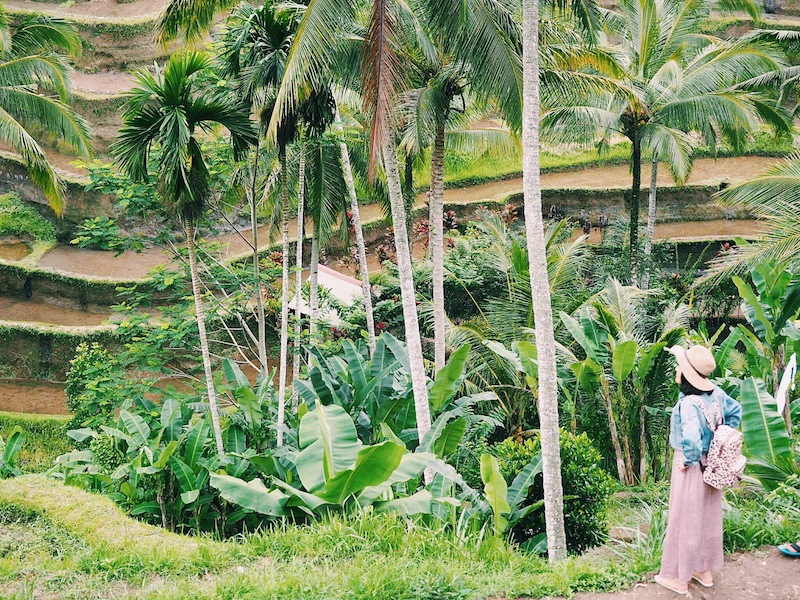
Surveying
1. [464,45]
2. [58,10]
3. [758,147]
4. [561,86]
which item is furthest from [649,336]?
[58,10]

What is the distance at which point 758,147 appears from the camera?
24328 millimetres

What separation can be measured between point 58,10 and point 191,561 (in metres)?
25.9

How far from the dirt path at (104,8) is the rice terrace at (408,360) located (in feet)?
39.8

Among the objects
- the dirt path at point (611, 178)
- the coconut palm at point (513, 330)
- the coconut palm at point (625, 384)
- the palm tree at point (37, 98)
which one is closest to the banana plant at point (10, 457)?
the palm tree at point (37, 98)

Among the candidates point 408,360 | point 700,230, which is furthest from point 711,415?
point 700,230

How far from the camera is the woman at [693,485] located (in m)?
4.84

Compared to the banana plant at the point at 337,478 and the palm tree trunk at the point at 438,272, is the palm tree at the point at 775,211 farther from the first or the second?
the banana plant at the point at 337,478

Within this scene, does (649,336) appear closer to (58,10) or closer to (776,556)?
(776,556)

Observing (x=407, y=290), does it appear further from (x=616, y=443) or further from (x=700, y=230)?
(x=700, y=230)

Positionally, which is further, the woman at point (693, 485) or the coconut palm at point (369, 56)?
the coconut palm at point (369, 56)

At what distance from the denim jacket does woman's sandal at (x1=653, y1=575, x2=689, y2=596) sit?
2.75 ft

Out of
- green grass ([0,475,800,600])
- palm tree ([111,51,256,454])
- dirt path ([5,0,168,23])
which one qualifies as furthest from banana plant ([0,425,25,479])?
dirt path ([5,0,168,23])

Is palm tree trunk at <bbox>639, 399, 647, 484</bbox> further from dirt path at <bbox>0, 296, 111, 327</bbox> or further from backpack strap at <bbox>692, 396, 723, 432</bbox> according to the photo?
dirt path at <bbox>0, 296, 111, 327</bbox>

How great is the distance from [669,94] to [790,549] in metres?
10.4
